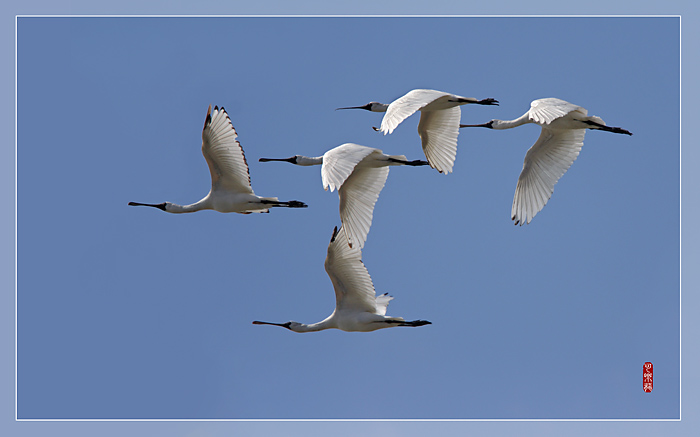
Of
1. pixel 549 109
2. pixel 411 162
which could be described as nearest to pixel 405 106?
pixel 411 162

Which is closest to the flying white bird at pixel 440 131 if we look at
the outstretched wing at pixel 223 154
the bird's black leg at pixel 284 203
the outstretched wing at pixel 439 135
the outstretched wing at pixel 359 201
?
the outstretched wing at pixel 439 135

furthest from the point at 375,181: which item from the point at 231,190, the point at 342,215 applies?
the point at 231,190

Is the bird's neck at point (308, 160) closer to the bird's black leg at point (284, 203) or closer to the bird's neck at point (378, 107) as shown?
the bird's black leg at point (284, 203)

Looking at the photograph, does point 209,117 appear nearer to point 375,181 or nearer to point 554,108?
point 375,181

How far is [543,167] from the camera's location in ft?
53.4

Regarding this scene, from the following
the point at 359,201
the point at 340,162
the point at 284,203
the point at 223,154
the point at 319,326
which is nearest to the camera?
the point at 340,162

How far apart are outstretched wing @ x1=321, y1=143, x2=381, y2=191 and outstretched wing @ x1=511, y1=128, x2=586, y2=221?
2739 millimetres

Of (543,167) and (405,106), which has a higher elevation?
(405,106)

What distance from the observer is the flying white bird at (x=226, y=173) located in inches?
597

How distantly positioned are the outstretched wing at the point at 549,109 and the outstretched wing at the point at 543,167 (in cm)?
99

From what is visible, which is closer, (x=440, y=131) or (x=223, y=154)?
(x=223, y=154)

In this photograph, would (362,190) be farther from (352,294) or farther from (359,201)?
(352,294)

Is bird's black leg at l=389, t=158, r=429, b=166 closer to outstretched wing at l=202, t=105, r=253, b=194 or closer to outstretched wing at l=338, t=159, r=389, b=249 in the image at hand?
outstretched wing at l=338, t=159, r=389, b=249

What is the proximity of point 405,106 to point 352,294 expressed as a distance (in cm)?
263
